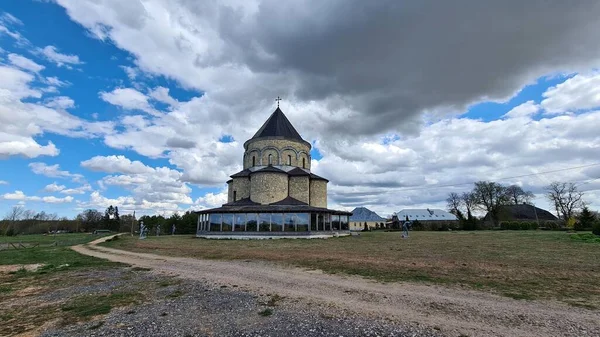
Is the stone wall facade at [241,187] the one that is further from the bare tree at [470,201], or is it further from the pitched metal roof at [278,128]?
the bare tree at [470,201]

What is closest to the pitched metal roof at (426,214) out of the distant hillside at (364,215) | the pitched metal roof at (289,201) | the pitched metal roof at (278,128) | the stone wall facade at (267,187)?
the distant hillside at (364,215)

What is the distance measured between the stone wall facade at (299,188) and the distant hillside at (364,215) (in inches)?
2068

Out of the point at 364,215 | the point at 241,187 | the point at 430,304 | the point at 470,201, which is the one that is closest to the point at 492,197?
the point at 470,201

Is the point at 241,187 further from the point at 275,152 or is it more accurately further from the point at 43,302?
the point at 43,302

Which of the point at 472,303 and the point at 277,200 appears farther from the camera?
the point at 277,200

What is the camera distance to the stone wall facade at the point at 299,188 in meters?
35.7

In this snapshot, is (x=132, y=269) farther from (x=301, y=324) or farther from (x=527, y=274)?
(x=527, y=274)

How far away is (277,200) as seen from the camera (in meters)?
33.8

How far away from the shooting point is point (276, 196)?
33.8 metres

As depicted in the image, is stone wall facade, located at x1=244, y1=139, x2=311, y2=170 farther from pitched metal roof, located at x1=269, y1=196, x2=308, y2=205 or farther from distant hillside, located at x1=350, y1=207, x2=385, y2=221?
distant hillside, located at x1=350, y1=207, x2=385, y2=221

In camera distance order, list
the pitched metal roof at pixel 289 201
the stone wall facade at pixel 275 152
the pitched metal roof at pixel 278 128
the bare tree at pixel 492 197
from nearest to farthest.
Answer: the pitched metal roof at pixel 289 201, the stone wall facade at pixel 275 152, the pitched metal roof at pixel 278 128, the bare tree at pixel 492 197

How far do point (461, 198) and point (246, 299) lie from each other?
6813 centimetres

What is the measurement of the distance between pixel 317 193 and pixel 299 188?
9.60 feet

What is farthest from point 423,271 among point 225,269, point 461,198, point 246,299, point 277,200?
point 461,198
